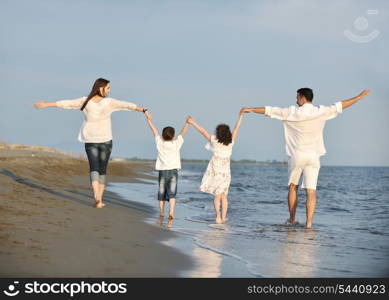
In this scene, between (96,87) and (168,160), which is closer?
(96,87)

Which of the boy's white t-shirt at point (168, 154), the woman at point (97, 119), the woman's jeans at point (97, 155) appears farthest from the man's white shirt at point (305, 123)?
the woman's jeans at point (97, 155)

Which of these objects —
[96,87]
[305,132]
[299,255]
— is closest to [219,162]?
[305,132]

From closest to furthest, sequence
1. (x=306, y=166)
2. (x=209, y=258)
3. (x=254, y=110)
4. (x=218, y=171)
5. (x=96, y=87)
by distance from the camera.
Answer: (x=209, y=258) → (x=306, y=166) → (x=254, y=110) → (x=96, y=87) → (x=218, y=171)

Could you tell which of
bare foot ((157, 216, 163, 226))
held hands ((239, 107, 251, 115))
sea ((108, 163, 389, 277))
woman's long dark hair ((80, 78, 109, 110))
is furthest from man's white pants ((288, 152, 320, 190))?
woman's long dark hair ((80, 78, 109, 110))

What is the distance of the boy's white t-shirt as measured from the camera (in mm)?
9539

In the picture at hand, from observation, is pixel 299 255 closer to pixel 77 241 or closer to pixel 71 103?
pixel 77 241

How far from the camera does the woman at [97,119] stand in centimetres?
923

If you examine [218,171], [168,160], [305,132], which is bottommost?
[218,171]

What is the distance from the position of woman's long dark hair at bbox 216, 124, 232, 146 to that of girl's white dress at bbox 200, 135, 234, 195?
0.08 meters

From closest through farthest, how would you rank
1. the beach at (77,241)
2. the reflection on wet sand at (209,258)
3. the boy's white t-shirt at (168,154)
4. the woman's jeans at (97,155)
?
the beach at (77,241) → the reflection on wet sand at (209,258) → the woman's jeans at (97,155) → the boy's white t-shirt at (168,154)

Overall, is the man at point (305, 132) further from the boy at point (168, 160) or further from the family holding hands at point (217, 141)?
the boy at point (168, 160)

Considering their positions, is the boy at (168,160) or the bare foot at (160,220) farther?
the boy at (168,160)

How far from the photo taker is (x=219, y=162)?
9.72 m

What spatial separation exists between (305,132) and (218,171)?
183 centimetres
